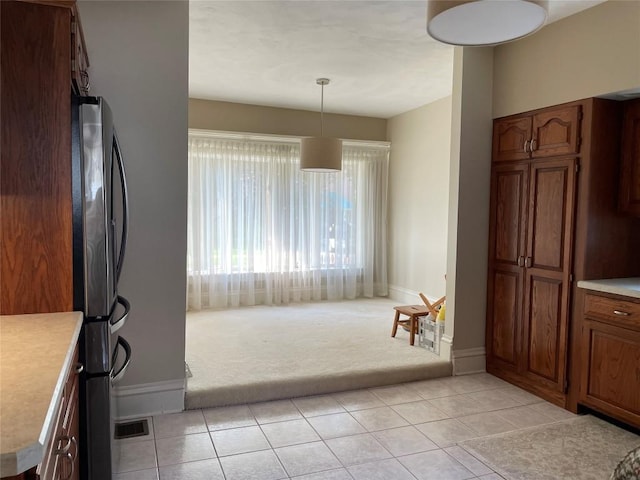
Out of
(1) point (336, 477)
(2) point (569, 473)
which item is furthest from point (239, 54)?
(2) point (569, 473)

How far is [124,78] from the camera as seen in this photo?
110 inches

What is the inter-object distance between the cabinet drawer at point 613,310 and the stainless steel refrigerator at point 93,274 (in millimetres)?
2738

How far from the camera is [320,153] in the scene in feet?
15.0

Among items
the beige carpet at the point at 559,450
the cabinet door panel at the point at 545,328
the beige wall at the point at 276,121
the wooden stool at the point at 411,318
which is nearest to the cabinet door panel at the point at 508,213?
the cabinet door panel at the point at 545,328

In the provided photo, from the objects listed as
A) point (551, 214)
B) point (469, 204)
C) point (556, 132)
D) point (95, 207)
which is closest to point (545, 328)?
point (551, 214)

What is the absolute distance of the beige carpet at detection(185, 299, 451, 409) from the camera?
3227 mm

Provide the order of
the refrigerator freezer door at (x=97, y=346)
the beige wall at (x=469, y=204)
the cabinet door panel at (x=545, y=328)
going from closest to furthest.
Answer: the refrigerator freezer door at (x=97, y=346) → the cabinet door panel at (x=545, y=328) → the beige wall at (x=469, y=204)

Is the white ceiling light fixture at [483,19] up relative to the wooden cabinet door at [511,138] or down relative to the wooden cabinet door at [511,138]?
up

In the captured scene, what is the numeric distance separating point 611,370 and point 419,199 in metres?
3.36

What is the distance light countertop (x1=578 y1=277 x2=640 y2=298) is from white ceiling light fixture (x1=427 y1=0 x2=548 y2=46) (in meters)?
1.63

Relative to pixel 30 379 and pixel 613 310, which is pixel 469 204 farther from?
pixel 30 379

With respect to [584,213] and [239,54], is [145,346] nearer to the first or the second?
[239,54]

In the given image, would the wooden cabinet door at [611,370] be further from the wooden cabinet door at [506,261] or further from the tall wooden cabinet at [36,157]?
the tall wooden cabinet at [36,157]

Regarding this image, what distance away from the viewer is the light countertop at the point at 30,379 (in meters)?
0.92
